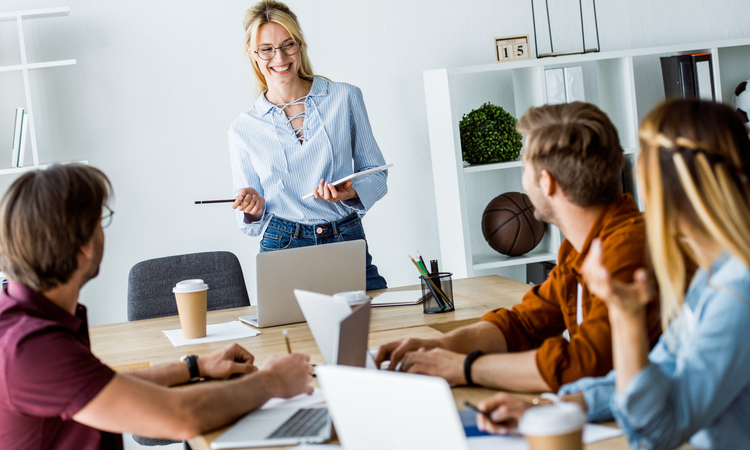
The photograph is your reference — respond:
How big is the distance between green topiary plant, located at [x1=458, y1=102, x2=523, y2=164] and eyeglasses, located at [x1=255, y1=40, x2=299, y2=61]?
1262 millimetres

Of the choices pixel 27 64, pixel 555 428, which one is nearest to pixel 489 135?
pixel 27 64

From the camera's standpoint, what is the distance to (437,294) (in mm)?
1851

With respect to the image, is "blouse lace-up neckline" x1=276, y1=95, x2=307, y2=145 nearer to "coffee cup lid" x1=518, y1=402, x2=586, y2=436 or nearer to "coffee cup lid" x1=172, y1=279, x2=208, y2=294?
"coffee cup lid" x1=172, y1=279, x2=208, y2=294

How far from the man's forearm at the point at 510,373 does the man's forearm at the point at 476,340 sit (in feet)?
0.60

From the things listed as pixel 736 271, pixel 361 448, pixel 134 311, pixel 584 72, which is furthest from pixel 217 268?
pixel 584 72

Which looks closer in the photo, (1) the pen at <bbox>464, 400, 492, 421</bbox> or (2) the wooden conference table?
(1) the pen at <bbox>464, 400, 492, 421</bbox>

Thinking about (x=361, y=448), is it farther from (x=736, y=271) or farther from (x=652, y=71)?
(x=652, y=71)

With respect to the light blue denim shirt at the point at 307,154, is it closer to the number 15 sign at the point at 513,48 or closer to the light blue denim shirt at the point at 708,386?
the number 15 sign at the point at 513,48

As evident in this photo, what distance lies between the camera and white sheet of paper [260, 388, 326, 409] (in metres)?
1.16

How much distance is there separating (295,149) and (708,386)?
181 centimetres

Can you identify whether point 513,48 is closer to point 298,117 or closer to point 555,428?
point 298,117

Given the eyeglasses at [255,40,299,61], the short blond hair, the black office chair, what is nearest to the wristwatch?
the short blond hair

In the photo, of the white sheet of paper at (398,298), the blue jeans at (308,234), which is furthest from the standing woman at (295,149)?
the white sheet of paper at (398,298)

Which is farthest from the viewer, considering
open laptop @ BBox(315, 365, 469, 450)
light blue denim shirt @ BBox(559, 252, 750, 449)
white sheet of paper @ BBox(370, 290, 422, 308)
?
white sheet of paper @ BBox(370, 290, 422, 308)
